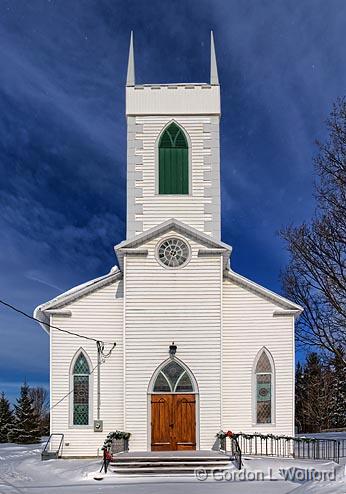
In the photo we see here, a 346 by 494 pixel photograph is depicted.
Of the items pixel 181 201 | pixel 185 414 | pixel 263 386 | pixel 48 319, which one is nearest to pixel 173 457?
pixel 185 414

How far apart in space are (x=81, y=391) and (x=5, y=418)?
20976 millimetres

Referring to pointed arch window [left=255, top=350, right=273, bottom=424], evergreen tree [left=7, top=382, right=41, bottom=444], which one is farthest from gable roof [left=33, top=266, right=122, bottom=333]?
evergreen tree [left=7, top=382, right=41, bottom=444]

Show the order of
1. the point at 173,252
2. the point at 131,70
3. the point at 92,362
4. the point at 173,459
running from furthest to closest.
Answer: the point at 131,70, the point at 92,362, the point at 173,252, the point at 173,459

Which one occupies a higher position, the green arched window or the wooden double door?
the green arched window

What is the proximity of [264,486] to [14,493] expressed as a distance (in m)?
5.21

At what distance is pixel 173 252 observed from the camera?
18.3 meters

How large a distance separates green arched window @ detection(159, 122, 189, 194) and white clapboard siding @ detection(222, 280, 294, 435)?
348 centimetres

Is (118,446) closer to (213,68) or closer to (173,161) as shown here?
(173,161)

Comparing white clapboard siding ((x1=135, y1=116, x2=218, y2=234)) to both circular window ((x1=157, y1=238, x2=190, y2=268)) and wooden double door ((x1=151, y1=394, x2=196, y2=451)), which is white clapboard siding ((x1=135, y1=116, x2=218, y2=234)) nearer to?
circular window ((x1=157, y1=238, x2=190, y2=268))

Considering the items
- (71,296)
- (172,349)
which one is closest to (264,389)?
(172,349)

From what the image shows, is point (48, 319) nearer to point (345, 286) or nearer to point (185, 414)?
point (185, 414)

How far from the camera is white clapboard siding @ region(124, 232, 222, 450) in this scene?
17.7 m

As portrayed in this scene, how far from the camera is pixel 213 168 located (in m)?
19.5

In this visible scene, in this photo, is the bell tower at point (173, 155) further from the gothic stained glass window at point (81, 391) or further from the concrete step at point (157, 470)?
the concrete step at point (157, 470)
